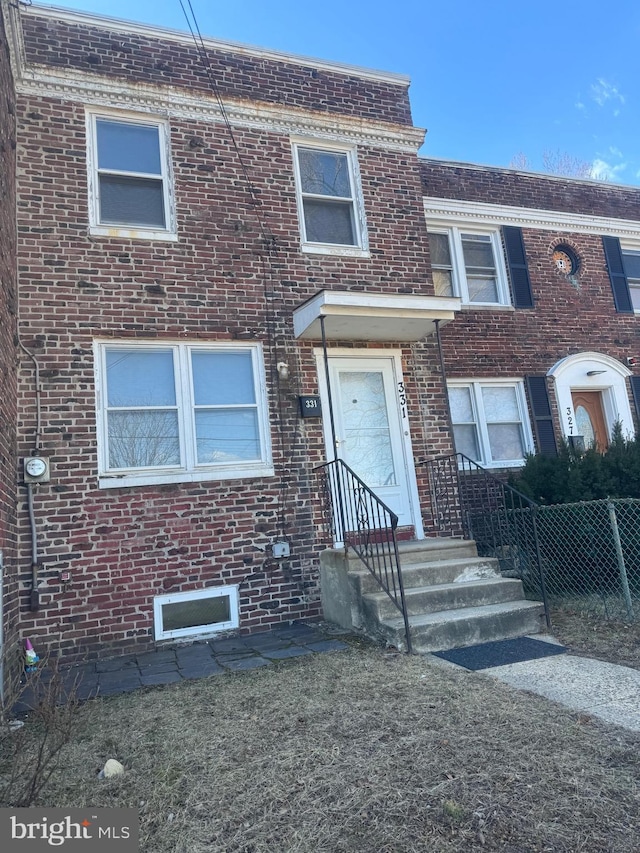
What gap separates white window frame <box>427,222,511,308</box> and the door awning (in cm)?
257

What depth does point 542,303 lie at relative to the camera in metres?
9.98

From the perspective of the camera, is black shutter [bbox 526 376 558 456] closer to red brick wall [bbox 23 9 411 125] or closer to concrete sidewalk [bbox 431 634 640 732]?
red brick wall [bbox 23 9 411 125]

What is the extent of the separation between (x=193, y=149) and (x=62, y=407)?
3378mm

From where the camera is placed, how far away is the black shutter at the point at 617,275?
1057 centimetres

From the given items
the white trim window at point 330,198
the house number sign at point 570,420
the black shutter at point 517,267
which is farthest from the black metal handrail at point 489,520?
the black shutter at point 517,267

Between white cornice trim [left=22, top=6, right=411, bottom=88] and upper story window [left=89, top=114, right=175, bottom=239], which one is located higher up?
white cornice trim [left=22, top=6, right=411, bottom=88]

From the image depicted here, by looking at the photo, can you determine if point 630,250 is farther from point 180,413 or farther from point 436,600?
point 180,413

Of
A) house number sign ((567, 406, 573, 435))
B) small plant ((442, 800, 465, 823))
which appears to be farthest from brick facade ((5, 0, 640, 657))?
small plant ((442, 800, 465, 823))

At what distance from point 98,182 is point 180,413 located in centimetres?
271

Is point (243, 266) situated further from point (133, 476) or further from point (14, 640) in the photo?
point (14, 640)

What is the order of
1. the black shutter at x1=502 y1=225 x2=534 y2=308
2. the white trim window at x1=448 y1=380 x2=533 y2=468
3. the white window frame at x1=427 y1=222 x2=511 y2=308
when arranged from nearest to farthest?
the white trim window at x1=448 y1=380 x2=533 y2=468
the white window frame at x1=427 y1=222 x2=511 y2=308
the black shutter at x1=502 y1=225 x2=534 y2=308

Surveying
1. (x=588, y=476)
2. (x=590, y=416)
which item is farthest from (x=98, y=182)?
(x=590, y=416)

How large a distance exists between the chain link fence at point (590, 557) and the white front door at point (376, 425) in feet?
4.93

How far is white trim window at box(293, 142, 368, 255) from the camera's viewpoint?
7.60m
